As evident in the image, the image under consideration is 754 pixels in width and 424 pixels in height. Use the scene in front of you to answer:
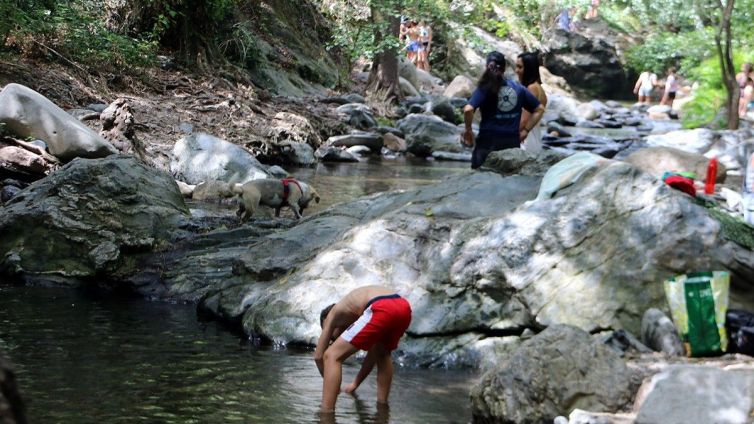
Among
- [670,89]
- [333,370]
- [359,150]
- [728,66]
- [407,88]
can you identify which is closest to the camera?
[333,370]

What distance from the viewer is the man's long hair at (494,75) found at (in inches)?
337

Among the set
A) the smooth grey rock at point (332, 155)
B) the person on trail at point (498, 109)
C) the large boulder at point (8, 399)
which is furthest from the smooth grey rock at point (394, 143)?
the large boulder at point (8, 399)

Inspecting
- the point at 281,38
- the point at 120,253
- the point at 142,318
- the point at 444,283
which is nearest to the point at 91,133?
the point at 120,253

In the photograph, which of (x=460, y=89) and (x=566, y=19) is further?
(x=566, y=19)

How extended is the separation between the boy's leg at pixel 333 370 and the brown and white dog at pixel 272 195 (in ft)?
19.9

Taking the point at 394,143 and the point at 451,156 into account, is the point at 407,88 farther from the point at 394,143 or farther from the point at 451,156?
the point at 451,156

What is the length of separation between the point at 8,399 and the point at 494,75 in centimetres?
717

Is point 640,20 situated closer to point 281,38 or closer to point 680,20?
point 680,20

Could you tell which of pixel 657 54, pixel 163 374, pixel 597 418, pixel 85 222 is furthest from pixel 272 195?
pixel 657 54

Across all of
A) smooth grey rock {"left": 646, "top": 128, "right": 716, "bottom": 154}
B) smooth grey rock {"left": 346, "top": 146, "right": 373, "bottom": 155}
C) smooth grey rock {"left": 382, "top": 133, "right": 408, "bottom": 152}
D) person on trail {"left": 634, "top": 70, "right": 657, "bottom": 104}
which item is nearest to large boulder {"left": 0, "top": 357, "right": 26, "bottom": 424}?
smooth grey rock {"left": 346, "top": 146, "right": 373, "bottom": 155}

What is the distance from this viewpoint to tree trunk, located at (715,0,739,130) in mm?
19625

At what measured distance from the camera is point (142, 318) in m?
8.06

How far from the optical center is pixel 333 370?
561 cm

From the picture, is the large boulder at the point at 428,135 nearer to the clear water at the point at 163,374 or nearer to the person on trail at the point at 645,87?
the clear water at the point at 163,374
